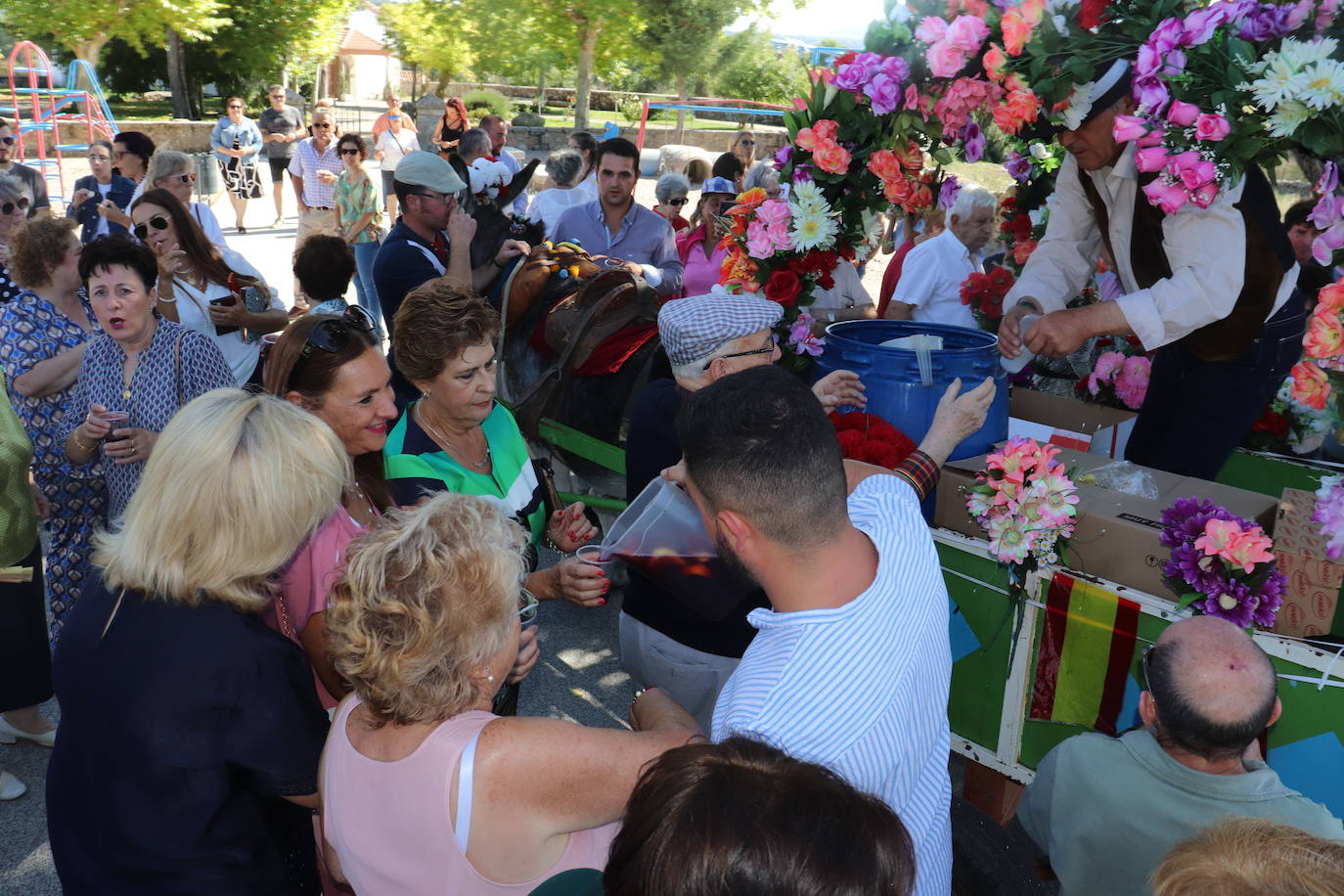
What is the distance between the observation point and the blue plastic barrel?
10.3ft

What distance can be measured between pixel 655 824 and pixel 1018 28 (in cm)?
270

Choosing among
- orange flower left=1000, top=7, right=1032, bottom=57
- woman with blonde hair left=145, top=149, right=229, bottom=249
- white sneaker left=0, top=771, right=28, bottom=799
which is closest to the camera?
orange flower left=1000, top=7, right=1032, bottom=57

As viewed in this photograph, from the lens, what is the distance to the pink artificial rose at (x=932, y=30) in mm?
3389

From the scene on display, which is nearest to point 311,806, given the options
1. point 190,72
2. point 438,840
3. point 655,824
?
point 438,840

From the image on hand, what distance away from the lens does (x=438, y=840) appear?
1610 mm

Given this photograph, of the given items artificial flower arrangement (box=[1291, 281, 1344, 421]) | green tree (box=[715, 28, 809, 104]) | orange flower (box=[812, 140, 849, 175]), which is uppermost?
green tree (box=[715, 28, 809, 104])

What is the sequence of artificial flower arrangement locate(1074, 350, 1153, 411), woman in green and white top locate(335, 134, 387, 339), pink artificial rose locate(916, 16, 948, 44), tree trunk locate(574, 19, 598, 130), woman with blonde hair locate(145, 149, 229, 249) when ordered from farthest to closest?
tree trunk locate(574, 19, 598, 130) < woman in green and white top locate(335, 134, 387, 339) < woman with blonde hair locate(145, 149, 229, 249) < artificial flower arrangement locate(1074, 350, 1153, 411) < pink artificial rose locate(916, 16, 948, 44)

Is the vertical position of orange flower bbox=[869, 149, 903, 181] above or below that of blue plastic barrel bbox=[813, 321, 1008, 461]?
above

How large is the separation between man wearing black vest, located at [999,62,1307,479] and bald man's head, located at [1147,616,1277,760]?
1.15 meters

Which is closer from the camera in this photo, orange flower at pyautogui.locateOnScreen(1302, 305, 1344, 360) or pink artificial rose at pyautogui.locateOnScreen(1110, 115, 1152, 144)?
orange flower at pyautogui.locateOnScreen(1302, 305, 1344, 360)

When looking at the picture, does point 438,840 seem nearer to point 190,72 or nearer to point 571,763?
point 571,763

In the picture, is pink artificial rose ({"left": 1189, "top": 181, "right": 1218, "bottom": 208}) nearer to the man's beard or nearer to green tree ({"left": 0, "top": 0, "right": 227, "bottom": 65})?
the man's beard

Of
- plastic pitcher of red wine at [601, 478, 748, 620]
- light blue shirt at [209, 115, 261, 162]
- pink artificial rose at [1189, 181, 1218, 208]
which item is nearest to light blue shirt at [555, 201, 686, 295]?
pink artificial rose at [1189, 181, 1218, 208]

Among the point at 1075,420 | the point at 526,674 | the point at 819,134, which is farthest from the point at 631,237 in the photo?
the point at 526,674
